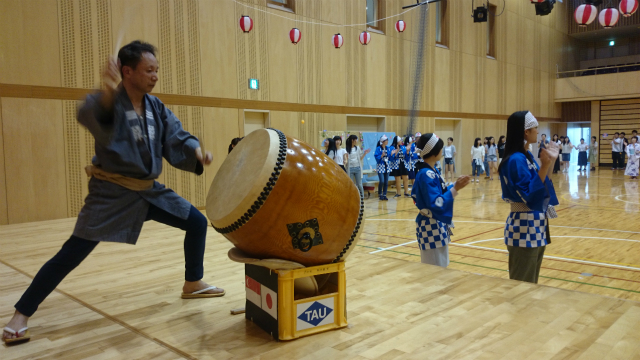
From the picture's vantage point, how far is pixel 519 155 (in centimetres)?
269

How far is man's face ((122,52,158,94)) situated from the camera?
2.13 m

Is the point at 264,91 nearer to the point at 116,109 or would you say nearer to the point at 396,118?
the point at 396,118

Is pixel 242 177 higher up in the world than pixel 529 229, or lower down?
higher up

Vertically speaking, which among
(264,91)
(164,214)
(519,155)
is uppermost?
(264,91)

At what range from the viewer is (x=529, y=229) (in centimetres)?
269

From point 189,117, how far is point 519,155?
6445mm

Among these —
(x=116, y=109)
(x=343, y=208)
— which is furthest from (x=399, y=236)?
(x=116, y=109)

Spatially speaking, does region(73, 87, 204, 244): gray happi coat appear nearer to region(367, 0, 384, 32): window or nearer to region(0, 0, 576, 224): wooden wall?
region(0, 0, 576, 224): wooden wall

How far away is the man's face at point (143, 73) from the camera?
2.13 metres

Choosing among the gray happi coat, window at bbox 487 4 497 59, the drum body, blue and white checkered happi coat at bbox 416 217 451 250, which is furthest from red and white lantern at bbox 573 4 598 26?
the gray happi coat

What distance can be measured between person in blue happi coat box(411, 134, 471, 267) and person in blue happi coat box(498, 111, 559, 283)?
11.5 inches

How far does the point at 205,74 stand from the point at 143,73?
6413mm

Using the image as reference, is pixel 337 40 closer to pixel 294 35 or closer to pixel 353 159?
pixel 294 35

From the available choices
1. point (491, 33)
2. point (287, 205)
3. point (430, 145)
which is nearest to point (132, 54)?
point (287, 205)
